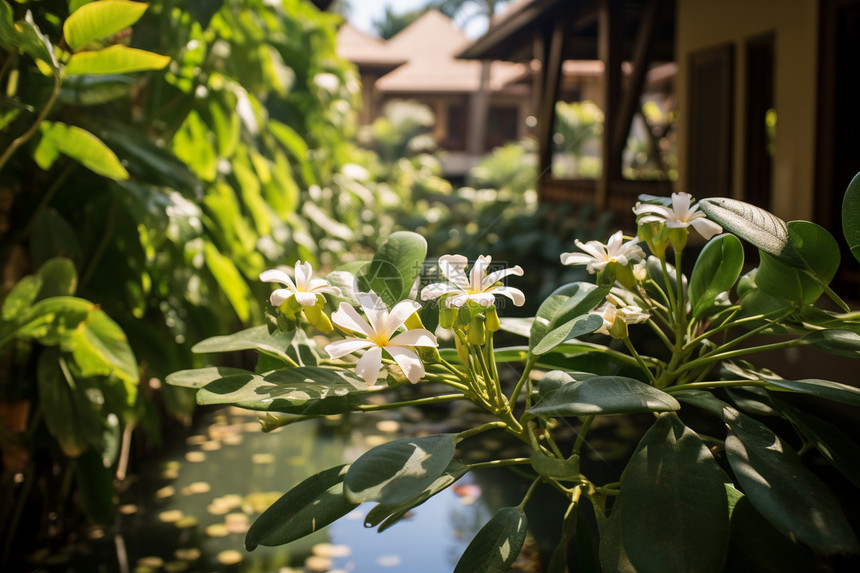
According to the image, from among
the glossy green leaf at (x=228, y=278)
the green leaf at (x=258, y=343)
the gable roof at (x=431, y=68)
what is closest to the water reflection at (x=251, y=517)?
the glossy green leaf at (x=228, y=278)

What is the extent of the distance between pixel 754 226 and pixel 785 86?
1.53 feet

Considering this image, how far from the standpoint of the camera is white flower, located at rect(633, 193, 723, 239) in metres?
0.52

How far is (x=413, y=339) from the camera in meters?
0.49

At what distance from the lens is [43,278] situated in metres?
1.19

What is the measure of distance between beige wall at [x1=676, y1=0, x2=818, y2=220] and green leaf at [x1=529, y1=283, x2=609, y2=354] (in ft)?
0.69

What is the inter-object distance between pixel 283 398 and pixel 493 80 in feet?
56.8

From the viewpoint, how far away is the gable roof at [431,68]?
1664 cm

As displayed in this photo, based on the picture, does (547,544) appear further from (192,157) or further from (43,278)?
(192,157)

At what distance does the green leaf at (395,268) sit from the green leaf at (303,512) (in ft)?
0.47

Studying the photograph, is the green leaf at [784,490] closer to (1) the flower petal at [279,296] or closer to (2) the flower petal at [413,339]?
(2) the flower petal at [413,339]

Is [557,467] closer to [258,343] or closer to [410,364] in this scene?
[410,364]

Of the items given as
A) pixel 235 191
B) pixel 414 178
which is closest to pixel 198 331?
pixel 235 191

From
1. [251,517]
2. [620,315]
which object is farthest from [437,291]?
[251,517]

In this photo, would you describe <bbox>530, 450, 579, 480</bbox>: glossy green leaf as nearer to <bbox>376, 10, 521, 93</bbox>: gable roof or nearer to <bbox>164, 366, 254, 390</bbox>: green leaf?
<bbox>164, 366, 254, 390</bbox>: green leaf
